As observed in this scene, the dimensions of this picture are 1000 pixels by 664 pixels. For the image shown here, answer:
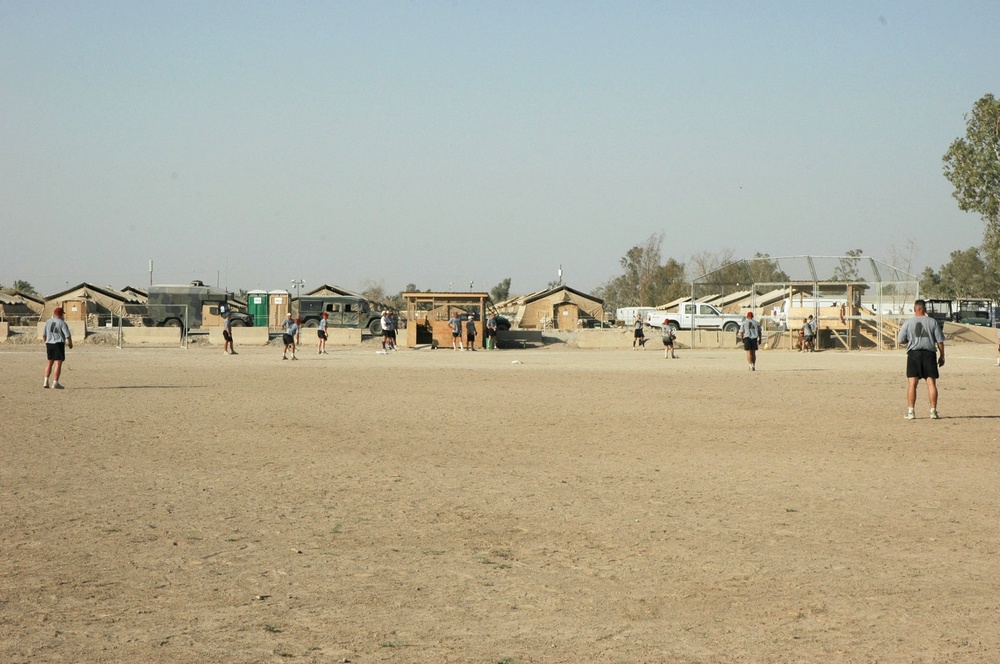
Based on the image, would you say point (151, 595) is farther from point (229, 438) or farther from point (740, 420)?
point (740, 420)

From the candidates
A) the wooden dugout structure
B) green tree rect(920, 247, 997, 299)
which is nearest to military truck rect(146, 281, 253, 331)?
the wooden dugout structure

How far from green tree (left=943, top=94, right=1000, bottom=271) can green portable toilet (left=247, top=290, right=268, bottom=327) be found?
119ft

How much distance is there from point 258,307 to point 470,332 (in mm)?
20801

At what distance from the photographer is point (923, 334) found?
51.9 feet

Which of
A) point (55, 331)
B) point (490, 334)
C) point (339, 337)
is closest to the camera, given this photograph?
point (55, 331)

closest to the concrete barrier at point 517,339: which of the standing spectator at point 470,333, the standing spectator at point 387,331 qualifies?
the standing spectator at point 470,333

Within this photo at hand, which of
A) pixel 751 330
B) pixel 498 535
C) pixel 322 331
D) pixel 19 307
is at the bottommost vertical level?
pixel 498 535

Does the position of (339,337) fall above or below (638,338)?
below

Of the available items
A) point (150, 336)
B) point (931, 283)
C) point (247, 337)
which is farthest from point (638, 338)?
point (931, 283)

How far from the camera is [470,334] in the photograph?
45000 millimetres

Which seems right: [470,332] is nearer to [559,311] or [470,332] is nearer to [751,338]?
[751,338]

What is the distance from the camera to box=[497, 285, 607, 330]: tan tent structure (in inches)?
2992

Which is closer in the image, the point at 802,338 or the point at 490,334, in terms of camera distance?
the point at 802,338

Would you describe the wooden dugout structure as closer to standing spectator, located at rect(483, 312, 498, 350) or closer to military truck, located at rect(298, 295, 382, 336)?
standing spectator, located at rect(483, 312, 498, 350)
